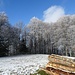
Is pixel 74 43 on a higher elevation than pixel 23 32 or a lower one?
lower

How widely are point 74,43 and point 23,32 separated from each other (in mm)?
17827

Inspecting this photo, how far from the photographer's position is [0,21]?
137 feet

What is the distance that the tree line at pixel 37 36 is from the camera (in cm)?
4184

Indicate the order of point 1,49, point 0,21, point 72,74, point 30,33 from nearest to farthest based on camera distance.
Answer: point 72,74
point 1,49
point 0,21
point 30,33

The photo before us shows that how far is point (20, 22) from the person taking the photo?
52.6 metres

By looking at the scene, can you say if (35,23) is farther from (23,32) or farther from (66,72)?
(66,72)

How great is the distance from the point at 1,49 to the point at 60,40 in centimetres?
1501

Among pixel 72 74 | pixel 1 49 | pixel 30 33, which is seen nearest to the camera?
pixel 72 74

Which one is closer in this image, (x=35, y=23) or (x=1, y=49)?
(x=1, y=49)

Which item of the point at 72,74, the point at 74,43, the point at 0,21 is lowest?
the point at 72,74

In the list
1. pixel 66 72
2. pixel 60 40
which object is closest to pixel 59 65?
pixel 66 72

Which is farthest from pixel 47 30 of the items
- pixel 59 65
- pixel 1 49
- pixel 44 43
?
pixel 59 65

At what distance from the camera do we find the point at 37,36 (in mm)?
51938

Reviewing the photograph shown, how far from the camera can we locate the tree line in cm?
4184
